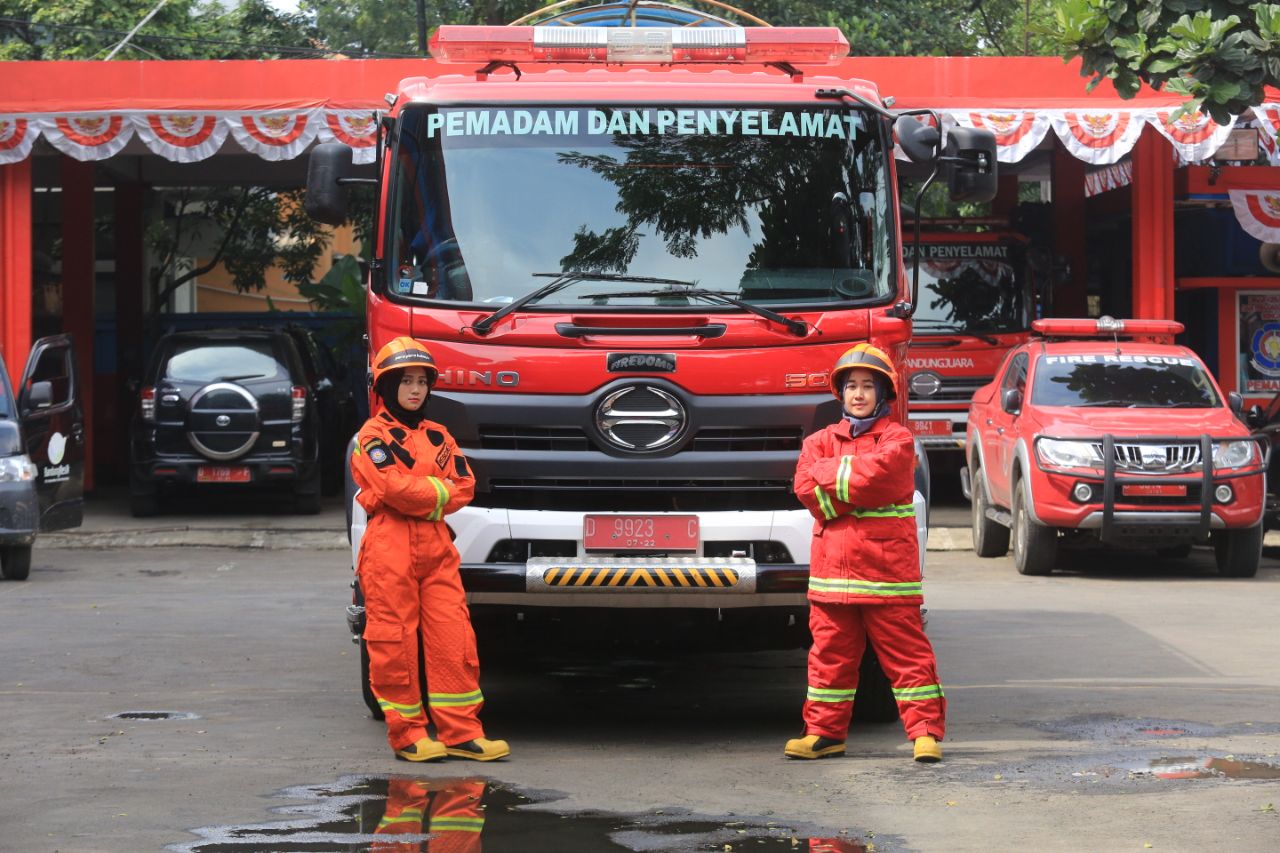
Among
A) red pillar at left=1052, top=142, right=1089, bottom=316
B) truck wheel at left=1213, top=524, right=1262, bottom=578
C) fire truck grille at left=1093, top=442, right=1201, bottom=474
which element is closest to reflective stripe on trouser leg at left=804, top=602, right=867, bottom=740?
fire truck grille at left=1093, top=442, right=1201, bottom=474

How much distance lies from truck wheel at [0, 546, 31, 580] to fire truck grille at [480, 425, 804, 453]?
7721 millimetres

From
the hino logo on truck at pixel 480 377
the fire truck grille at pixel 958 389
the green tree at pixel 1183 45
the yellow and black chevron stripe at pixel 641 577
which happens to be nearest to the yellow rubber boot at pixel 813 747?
the yellow and black chevron stripe at pixel 641 577

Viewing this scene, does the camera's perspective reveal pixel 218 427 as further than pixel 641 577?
Yes

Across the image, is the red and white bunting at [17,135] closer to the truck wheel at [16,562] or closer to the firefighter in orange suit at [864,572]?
the truck wheel at [16,562]

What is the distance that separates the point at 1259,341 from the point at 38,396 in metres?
13.0

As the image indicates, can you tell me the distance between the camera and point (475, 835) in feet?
21.8

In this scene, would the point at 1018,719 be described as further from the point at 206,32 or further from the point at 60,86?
the point at 206,32

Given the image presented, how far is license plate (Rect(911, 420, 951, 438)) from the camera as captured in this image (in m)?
21.0

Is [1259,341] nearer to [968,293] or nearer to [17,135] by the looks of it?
[968,293]

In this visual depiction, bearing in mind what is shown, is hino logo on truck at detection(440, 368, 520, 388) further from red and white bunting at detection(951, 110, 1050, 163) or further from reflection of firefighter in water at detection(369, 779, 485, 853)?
red and white bunting at detection(951, 110, 1050, 163)

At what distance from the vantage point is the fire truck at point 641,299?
8.20m

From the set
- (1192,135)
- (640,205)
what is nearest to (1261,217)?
(1192,135)

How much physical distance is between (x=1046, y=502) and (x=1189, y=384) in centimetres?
182

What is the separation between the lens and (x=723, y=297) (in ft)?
27.5
